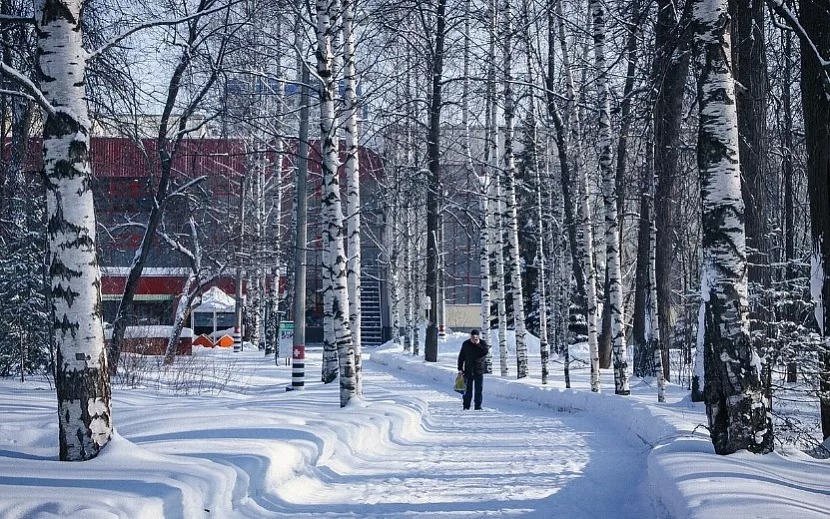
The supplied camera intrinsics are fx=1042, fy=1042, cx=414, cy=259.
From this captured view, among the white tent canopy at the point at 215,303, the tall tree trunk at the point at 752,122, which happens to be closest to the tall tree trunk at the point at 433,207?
the tall tree trunk at the point at 752,122

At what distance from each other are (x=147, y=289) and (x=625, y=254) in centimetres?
2412

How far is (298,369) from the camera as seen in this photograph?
77.0 feet

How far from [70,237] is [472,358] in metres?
14.5

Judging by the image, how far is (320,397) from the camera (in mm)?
20750

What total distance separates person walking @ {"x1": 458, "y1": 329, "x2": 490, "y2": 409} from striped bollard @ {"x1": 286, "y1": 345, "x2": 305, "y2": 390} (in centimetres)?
366

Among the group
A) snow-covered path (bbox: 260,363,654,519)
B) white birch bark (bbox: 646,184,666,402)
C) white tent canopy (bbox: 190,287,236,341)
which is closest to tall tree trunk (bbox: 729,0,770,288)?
white birch bark (bbox: 646,184,666,402)

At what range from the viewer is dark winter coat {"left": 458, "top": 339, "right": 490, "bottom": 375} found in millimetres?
22438

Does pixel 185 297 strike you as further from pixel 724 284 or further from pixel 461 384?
pixel 724 284

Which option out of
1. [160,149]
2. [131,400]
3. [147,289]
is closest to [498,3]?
[160,149]

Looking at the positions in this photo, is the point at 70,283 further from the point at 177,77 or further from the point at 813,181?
the point at 177,77

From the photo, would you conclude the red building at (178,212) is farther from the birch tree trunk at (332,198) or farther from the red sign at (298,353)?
the birch tree trunk at (332,198)

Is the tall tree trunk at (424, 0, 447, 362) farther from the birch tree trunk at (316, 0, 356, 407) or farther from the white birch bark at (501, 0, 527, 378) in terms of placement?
the birch tree trunk at (316, 0, 356, 407)

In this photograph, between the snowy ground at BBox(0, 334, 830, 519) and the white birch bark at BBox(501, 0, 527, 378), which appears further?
the white birch bark at BBox(501, 0, 527, 378)

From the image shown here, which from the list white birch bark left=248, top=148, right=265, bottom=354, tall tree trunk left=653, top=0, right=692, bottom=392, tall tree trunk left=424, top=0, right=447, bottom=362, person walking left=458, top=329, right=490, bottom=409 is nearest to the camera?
tall tree trunk left=653, top=0, right=692, bottom=392
